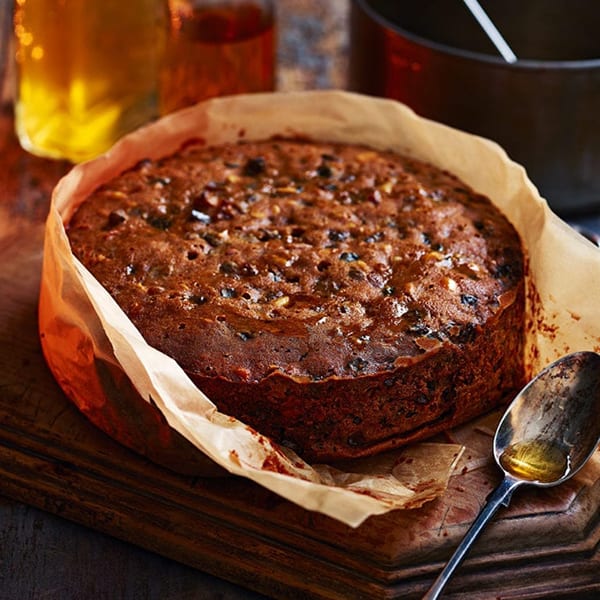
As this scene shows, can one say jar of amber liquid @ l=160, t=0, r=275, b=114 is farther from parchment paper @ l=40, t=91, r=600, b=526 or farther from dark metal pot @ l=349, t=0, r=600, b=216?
parchment paper @ l=40, t=91, r=600, b=526

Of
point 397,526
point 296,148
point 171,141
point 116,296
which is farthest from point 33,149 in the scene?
point 397,526

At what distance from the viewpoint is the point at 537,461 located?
5.79 ft

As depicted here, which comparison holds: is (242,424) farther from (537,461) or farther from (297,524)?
(537,461)

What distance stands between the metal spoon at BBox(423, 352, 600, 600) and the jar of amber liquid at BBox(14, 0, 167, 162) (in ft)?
4.41

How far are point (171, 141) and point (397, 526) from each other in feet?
3.23

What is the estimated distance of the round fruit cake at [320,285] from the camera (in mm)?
1705

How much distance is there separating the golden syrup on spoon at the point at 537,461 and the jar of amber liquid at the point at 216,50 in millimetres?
1301

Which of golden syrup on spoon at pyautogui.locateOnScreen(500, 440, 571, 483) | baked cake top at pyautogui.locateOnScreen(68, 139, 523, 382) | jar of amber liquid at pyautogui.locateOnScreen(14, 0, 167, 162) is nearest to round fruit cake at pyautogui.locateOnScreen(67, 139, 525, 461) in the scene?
baked cake top at pyautogui.locateOnScreen(68, 139, 523, 382)

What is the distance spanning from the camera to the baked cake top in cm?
173

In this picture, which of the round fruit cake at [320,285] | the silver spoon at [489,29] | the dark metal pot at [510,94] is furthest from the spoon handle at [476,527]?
the silver spoon at [489,29]

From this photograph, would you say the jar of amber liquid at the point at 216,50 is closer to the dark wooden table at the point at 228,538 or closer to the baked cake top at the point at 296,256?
the baked cake top at the point at 296,256

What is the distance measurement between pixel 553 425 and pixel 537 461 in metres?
0.07

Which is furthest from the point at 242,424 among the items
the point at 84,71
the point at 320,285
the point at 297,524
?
the point at 84,71

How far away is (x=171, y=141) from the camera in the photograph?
7.49 ft
